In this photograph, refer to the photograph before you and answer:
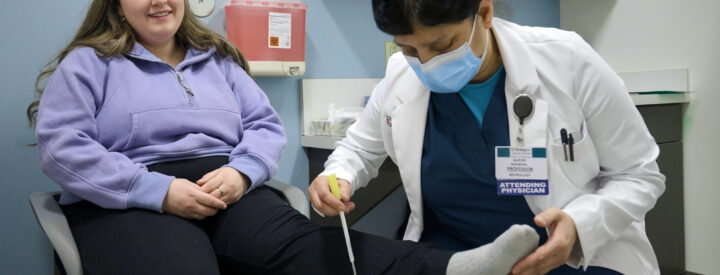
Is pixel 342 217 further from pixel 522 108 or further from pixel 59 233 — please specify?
pixel 59 233

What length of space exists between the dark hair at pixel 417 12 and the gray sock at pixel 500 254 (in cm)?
35

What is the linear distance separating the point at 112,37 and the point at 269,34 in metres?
0.58

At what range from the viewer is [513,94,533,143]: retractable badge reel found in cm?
100

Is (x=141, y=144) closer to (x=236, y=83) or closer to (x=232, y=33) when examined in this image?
(x=236, y=83)

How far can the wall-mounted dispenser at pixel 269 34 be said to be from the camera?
1798 mm

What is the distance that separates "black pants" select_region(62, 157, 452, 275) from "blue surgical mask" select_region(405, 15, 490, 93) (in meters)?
0.29

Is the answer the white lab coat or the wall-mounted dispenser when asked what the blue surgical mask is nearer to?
the white lab coat

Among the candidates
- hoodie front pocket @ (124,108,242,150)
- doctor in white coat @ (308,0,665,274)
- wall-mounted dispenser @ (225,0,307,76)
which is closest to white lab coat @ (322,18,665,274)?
doctor in white coat @ (308,0,665,274)

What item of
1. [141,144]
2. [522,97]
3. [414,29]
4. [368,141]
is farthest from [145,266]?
[522,97]

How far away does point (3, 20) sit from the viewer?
5.03ft

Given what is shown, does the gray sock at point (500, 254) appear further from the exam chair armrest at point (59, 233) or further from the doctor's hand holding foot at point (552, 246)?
the exam chair armrest at point (59, 233)

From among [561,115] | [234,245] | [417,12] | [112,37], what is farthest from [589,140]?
[112,37]

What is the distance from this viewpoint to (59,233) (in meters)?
1.00

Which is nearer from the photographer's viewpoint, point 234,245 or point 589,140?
point 589,140
